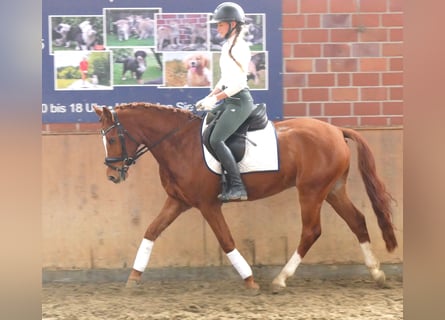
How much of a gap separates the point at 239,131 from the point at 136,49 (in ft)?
5.10

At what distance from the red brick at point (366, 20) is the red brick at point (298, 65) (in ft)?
2.03

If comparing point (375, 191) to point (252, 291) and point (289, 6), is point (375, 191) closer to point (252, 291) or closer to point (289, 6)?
point (252, 291)

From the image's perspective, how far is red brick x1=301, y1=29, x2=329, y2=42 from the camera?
21.1 feet

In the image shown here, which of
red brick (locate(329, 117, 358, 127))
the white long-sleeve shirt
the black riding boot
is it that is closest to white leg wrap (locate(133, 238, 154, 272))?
the black riding boot

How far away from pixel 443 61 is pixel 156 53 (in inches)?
180

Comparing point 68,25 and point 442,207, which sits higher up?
point 68,25

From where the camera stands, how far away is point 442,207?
2.19 metres

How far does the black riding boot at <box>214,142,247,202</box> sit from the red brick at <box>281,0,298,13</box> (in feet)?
5.92

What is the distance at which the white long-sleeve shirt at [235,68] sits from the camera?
5547mm

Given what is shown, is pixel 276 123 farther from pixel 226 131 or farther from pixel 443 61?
pixel 443 61

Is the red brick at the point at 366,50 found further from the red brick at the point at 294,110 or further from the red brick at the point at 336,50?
the red brick at the point at 294,110

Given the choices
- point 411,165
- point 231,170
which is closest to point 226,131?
point 231,170

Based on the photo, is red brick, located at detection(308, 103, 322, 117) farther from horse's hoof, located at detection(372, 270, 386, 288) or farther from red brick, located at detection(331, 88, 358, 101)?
horse's hoof, located at detection(372, 270, 386, 288)

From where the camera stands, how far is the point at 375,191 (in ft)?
19.4
